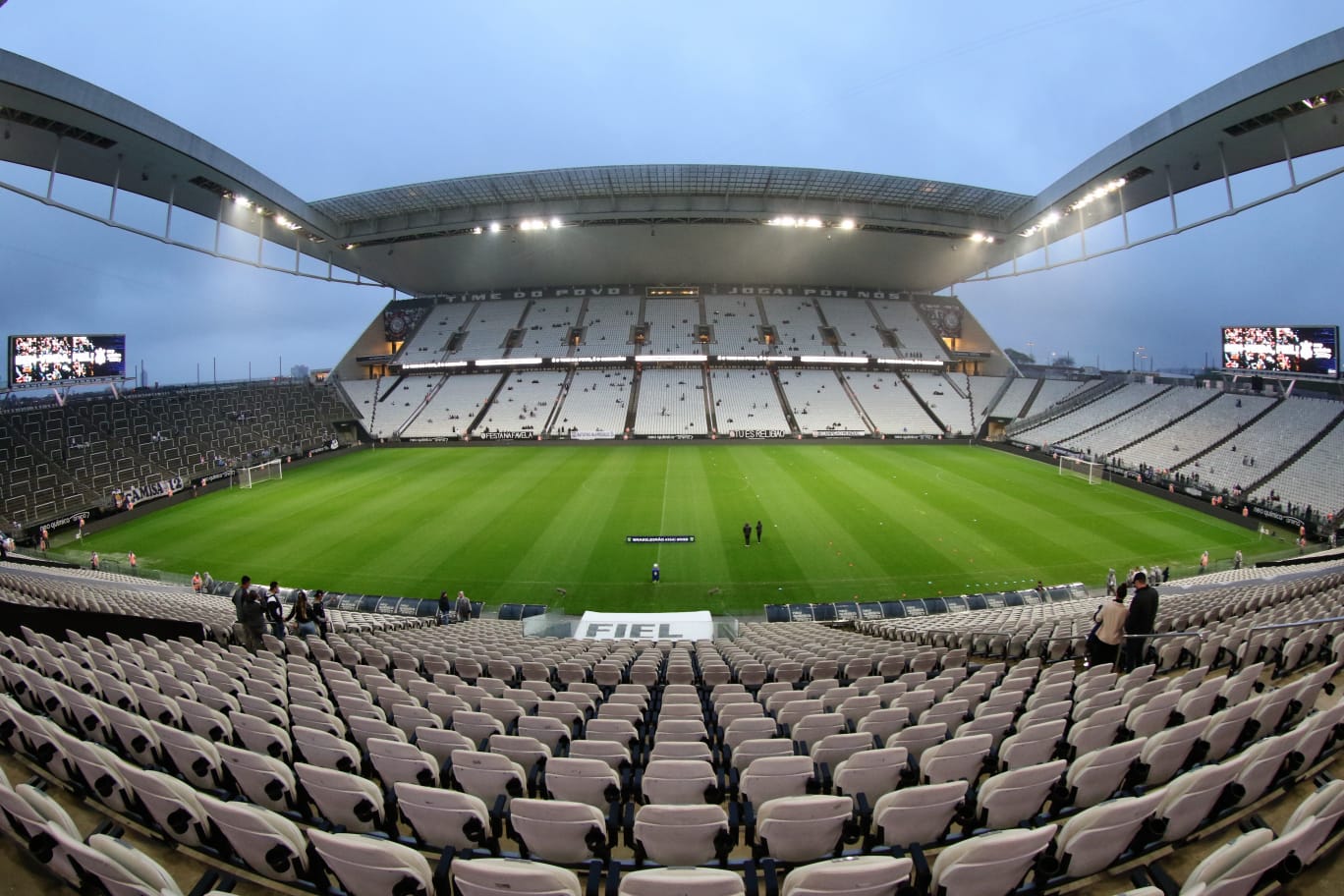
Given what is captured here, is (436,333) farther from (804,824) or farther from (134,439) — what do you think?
(804,824)

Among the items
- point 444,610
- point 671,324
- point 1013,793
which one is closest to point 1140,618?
point 1013,793

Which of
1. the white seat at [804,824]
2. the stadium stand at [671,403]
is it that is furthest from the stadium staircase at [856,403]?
the white seat at [804,824]

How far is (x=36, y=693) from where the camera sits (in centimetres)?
575

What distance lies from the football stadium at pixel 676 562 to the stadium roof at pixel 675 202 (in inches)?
13.9

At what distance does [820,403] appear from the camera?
60312mm

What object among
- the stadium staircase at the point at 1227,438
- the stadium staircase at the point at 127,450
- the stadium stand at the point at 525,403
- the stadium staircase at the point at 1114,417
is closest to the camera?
the stadium staircase at the point at 1227,438

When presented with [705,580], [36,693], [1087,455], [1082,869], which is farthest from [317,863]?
[1087,455]

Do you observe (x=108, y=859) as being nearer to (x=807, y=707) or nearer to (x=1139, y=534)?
(x=807, y=707)

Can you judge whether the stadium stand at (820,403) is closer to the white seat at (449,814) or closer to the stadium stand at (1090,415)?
the stadium stand at (1090,415)

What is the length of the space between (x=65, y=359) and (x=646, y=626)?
4057 centimetres

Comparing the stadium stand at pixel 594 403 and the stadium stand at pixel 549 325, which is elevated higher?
the stadium stand at pixel 549 325

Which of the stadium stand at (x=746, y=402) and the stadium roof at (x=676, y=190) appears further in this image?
the stadium stand at (x=746, y=402)

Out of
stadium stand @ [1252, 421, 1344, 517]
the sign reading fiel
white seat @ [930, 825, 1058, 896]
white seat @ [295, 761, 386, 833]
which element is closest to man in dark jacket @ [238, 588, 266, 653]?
the sign reading fiel

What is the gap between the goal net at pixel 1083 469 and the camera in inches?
1414
